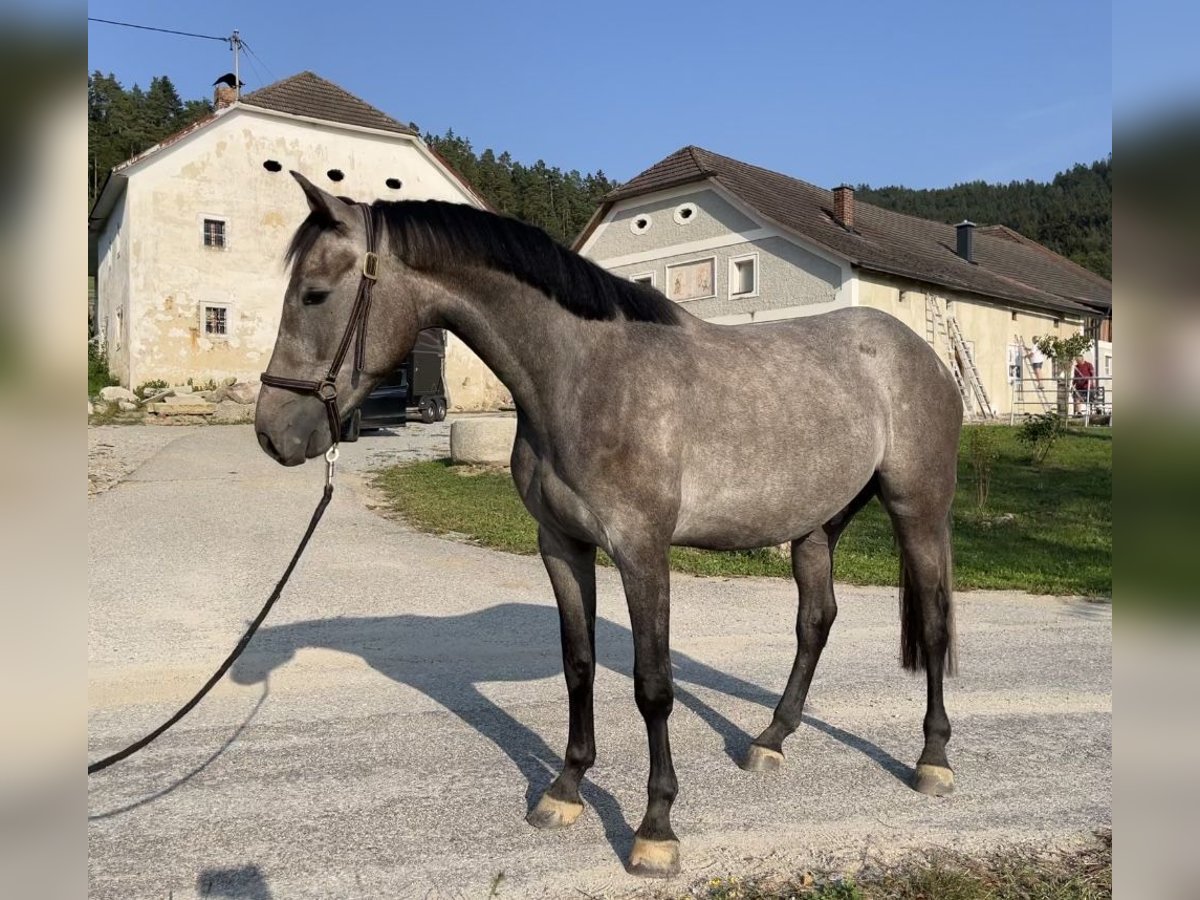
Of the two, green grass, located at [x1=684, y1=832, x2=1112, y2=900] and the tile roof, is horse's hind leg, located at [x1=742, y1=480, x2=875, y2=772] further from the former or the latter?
the tile roof

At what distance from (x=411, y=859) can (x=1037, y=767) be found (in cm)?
286

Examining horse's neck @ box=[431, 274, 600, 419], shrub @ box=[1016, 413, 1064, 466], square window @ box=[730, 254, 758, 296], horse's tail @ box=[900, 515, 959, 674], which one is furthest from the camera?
square window @ box=[730, 254, 758, 296]

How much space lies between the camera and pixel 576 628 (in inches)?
137

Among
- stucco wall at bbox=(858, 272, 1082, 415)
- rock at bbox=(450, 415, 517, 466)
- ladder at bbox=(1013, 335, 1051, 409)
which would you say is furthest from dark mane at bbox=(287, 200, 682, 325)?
ladder at bbox=(1013, 335, 1051, 409)

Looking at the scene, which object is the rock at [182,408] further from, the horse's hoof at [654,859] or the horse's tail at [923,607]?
the horse's hoof at [654,859]

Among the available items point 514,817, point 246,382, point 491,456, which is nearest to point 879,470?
point 514,817

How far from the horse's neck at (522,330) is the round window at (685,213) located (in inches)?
954

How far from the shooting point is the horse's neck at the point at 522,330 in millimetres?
3045

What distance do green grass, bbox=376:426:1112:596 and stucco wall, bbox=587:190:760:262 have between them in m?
12.0

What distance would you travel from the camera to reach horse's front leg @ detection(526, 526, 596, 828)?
3.40 m

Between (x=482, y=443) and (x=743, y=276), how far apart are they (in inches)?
530

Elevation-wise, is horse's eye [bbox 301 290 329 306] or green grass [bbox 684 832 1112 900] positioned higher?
horse's eye [bbox 301 290 329 306]

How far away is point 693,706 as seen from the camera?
15.4 feet
